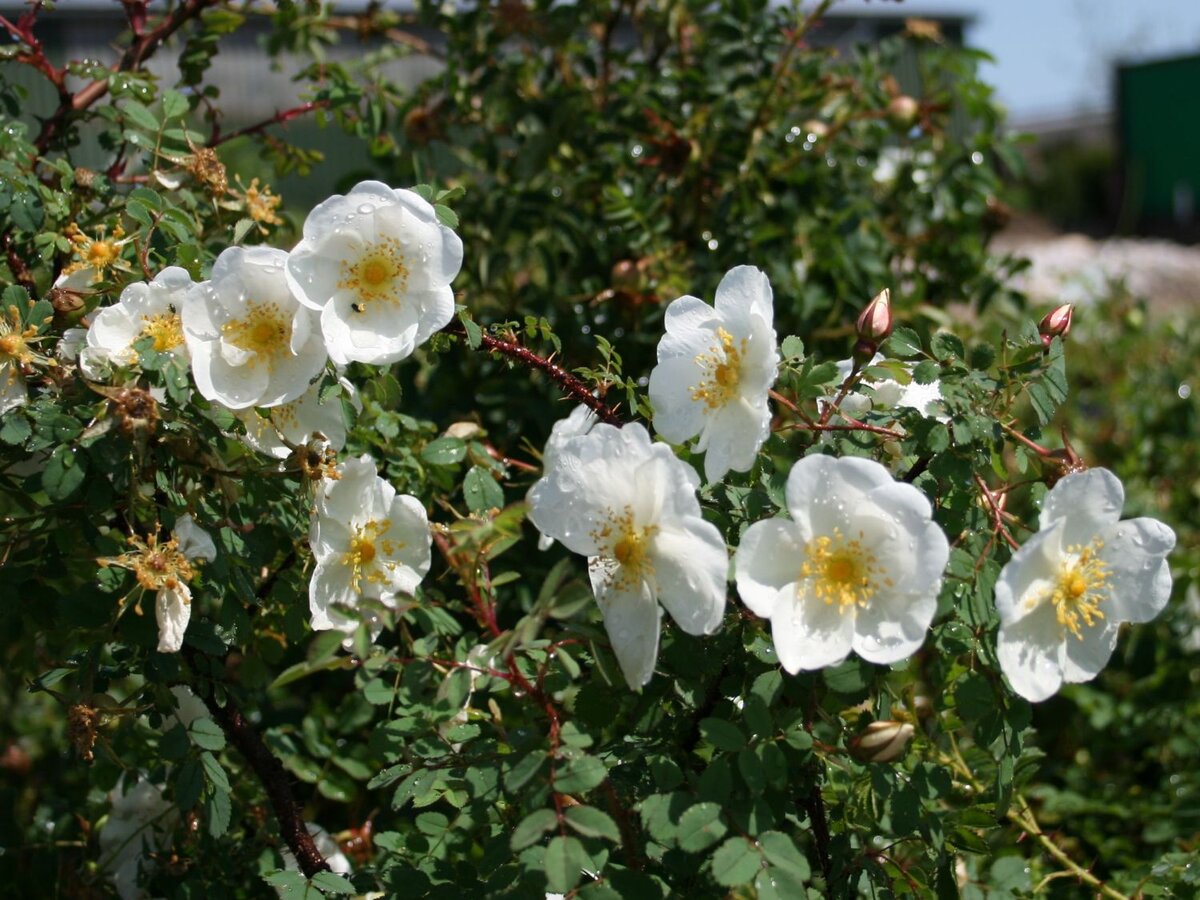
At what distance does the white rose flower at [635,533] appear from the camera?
1200 millimetres

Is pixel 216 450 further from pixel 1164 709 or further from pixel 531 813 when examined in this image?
pixel 1164 709

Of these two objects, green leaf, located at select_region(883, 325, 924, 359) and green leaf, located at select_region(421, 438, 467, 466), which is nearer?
green leaf, located at select_region(883, 325, 924, 359)

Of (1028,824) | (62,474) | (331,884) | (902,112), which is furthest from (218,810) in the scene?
(902,112)

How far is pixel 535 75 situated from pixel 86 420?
170 cm

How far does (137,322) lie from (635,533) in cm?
65

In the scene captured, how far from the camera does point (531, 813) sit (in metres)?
1.18

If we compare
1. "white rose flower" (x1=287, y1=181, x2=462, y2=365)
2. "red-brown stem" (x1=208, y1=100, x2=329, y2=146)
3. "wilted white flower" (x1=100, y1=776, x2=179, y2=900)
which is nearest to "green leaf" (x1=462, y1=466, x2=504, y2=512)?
"white rose flower" (x1=287, y1=181, x2=462, y2=365)

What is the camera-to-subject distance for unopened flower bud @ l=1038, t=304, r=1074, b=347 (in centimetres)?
144

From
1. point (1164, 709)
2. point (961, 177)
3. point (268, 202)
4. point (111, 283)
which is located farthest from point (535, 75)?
point (1164, 709)

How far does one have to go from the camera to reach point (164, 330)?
4.60 feet

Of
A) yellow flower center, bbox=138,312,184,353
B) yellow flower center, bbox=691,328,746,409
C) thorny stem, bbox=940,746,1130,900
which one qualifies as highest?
yellow flower center, bbox=691,328,746,409

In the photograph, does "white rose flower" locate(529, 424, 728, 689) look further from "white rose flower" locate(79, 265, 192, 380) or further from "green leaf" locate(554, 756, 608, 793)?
"white rose flower" locate(79, 265, 192, 380)

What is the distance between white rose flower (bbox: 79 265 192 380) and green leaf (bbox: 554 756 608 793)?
0.66 metres

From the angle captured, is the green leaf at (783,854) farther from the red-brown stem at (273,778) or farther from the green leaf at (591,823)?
the red-brown stem at (273,778)
